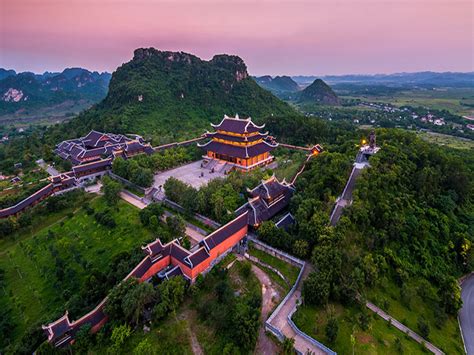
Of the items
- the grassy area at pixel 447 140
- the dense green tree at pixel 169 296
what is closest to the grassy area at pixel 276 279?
the dense green tree at pixel 169 296

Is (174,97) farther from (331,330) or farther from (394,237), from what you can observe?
(331,330)

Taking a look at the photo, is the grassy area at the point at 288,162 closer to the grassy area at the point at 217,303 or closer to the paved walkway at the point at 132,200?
the grassy area at the point at 217,303

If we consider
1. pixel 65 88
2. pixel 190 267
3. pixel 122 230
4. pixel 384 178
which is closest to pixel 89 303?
pixel 190 267

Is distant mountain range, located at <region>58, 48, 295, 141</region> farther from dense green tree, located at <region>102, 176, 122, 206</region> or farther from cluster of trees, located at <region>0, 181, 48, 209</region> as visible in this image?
cluster of trees, located at <region>0, 181, 48, 209</region>

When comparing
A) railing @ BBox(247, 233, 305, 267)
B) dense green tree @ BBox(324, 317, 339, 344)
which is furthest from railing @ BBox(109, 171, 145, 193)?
dense green tree @ BBox(324, 317, 339, 344)

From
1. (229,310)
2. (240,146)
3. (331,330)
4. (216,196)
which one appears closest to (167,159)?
(240,146)

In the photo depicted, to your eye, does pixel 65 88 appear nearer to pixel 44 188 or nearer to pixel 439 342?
pixel 44 188
